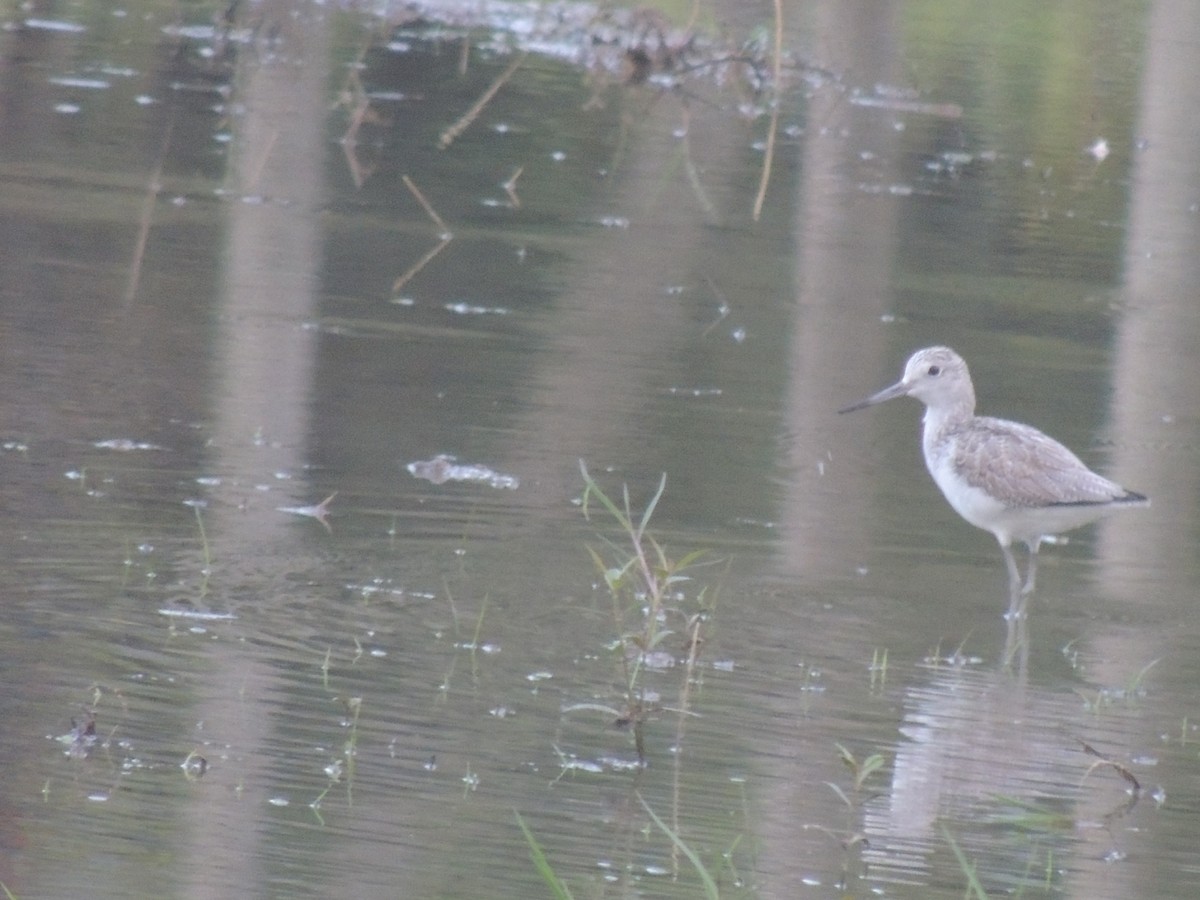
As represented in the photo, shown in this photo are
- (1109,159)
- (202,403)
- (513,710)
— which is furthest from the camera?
(1109,159)

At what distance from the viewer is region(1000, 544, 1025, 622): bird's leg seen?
25.8ft

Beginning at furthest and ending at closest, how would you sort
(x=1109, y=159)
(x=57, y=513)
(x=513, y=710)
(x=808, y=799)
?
(x=1109, y=159) < (x=57, y=513) < (x=513, y=710) < (x=808, y=799)

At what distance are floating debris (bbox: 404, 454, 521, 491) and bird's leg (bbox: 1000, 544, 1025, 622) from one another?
1857 mm

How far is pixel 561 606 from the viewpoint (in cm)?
747

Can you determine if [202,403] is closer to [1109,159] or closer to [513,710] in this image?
[513,710]

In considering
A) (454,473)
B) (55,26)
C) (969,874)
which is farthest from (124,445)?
(55,26)

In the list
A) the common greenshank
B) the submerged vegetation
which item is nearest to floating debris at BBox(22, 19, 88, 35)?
the common greenshank

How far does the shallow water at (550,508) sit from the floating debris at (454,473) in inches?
1.2

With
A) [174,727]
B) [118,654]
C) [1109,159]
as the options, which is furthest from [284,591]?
[1109,159]

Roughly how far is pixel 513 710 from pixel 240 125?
11.0 m

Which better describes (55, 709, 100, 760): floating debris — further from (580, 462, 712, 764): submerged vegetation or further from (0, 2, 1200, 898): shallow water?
(580, 462, 712, 764): submerged vegetation

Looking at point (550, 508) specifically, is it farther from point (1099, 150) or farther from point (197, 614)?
point (1099, 150)

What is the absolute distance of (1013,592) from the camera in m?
8.05

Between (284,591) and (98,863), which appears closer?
(98,863)
